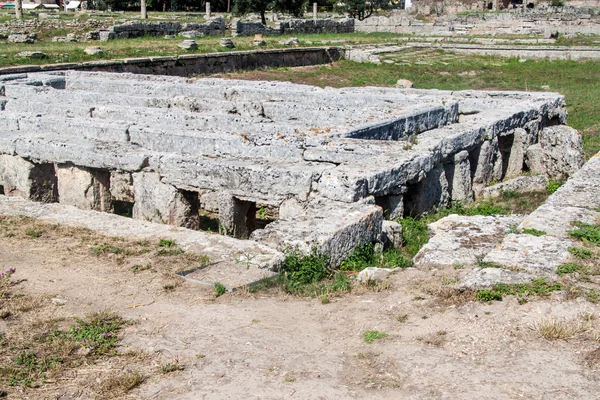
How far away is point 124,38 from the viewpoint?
3203cm

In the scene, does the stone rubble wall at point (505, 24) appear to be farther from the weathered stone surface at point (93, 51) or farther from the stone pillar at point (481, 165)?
the stone pillar at point (481, 165)

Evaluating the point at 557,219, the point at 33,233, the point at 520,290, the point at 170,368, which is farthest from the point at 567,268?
the point at 33,233

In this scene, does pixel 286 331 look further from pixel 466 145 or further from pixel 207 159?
pixel 466 145

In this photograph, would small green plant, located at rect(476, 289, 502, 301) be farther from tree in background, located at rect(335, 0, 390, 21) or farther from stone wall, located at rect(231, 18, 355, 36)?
tree in background, located at rect(335, 0, 390, 21)

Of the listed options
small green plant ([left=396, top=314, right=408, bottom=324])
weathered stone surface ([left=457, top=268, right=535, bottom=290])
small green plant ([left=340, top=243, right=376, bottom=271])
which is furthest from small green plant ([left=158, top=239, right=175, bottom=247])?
weathered stone surface ([left=457, top=268, right=535, bottom=290])

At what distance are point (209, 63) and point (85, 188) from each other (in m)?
15.9

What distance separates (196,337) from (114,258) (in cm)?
219

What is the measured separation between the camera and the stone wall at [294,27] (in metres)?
37.2

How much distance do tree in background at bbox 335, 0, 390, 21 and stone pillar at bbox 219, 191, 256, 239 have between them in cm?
4740

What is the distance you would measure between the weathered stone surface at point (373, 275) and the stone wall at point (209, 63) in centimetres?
1508

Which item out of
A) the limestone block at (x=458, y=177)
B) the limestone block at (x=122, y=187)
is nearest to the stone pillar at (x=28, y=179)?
the limestone block at (x=122, y=187)

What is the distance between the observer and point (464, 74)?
1007 inches

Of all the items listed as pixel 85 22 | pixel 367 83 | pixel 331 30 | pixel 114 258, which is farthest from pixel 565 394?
pixel 331 30

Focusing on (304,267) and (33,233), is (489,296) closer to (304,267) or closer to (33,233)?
(304,267)
